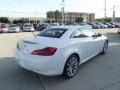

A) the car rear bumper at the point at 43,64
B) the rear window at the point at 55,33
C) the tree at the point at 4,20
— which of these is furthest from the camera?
the tree at the point at 4,20

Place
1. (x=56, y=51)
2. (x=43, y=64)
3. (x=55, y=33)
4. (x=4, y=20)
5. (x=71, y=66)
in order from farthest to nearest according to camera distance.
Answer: (x=4, y=20) < (x=55, y=33) < (x=71, y=66) < (x=56, y=51) < (x=43, y=64)

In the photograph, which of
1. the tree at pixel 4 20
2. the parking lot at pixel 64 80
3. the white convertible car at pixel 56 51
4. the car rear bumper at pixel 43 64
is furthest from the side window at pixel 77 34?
the tree at pixel 4 20

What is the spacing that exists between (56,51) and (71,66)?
860mm

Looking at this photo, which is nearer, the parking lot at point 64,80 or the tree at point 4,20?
the parking lot at point 64,80

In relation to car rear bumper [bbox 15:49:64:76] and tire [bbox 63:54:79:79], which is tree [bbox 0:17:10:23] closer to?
tire [bbox 63:54:79:79]

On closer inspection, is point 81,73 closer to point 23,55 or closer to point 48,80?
point 48,80

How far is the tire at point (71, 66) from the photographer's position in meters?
4.93

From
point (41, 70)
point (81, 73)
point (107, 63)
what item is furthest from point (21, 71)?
point (107, 63)

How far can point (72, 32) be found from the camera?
5441 mm

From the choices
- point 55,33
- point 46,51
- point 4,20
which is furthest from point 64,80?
point 4,20

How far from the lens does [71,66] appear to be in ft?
16.8

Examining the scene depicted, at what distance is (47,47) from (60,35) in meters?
0.92

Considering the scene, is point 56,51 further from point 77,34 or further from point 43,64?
point 77,34

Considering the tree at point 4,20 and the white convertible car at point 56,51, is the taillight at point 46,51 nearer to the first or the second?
the white convertible car at point 56,51
